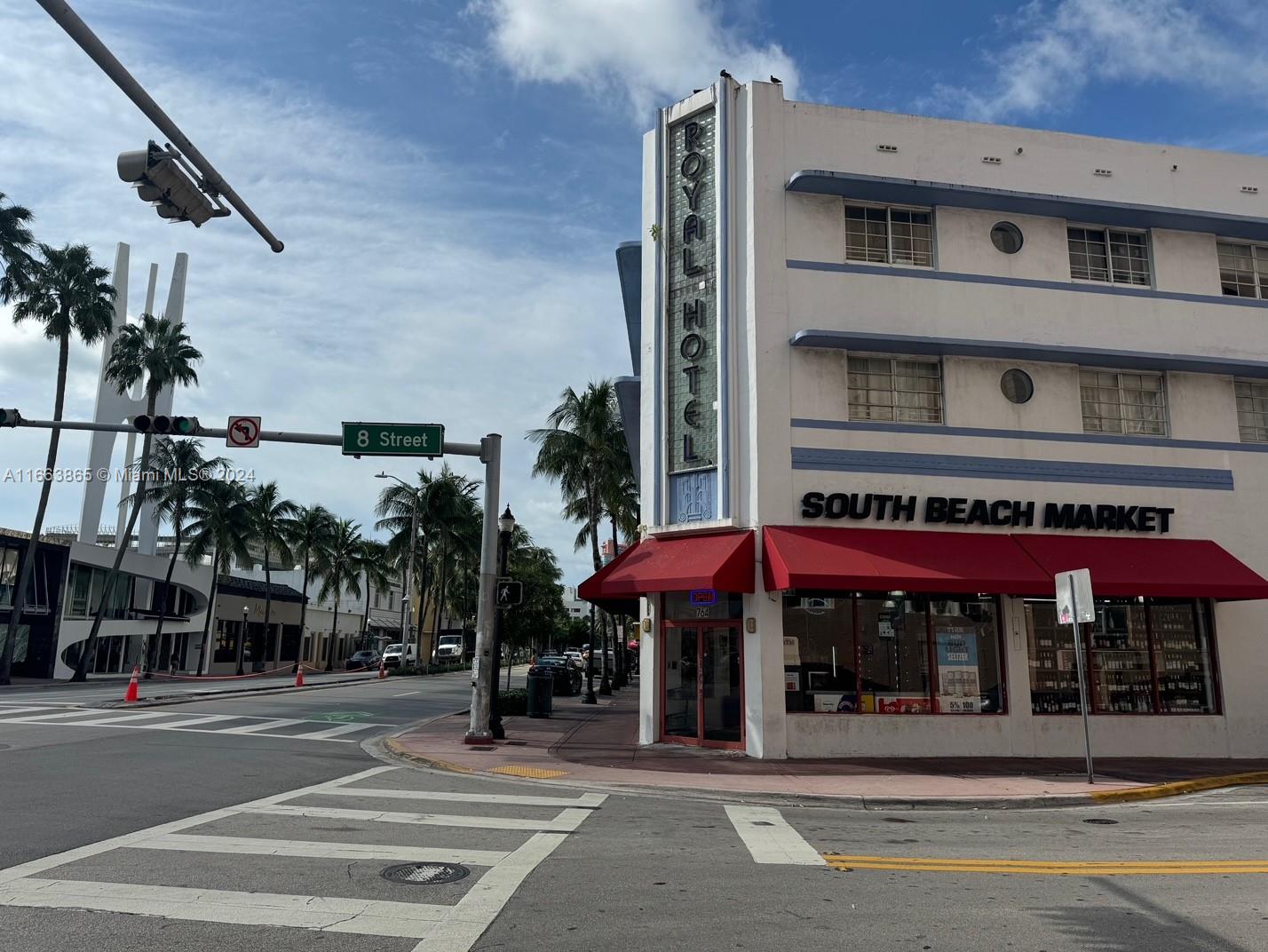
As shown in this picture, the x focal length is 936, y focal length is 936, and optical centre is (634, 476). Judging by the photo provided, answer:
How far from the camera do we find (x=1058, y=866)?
7.68m

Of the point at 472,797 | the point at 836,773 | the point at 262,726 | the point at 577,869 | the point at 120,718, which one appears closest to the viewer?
the point at 577,869

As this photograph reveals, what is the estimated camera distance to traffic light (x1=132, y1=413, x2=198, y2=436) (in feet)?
49.9

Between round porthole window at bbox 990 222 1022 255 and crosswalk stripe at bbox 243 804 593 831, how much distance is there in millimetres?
13584

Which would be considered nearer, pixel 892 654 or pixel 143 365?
pixel 892 654

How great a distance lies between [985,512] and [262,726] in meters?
15.0

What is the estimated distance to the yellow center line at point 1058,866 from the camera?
7.45m

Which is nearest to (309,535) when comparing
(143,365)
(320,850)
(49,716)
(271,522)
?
(271,522)

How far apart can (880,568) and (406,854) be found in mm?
9571

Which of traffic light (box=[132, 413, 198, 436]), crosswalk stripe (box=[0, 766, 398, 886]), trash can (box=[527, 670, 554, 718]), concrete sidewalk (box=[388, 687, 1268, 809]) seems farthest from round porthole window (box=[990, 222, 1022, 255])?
crosswalk stripe (box=[0, 766, 398, 886])

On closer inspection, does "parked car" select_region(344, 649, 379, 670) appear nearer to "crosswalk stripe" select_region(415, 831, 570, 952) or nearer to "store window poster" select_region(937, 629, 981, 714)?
"store window poster" select_region(937, 629, 981, 714)

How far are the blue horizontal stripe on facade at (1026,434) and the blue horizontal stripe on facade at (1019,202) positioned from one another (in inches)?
167

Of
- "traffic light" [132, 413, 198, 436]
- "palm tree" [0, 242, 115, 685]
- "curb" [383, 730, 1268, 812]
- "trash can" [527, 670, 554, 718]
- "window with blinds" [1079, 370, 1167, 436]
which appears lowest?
"curb" [383, 730, 1268, 812]

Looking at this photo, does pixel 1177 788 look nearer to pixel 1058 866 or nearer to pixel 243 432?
pixel 1058 866

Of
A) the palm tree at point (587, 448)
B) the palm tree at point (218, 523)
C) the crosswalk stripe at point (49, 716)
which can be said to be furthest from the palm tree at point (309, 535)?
the crosswalk stripe at point (49, 716)
